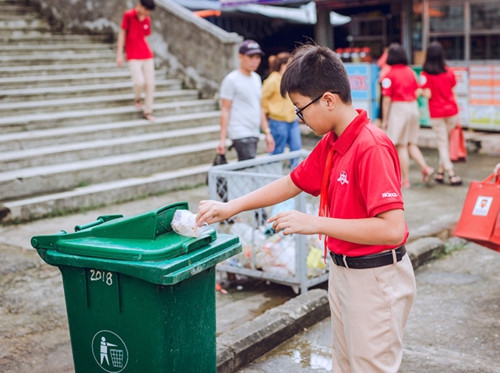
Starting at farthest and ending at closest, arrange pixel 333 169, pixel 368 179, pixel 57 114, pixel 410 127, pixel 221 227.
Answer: pixel 57 114 → pixel 410 127 → pixel 221 227 → pixel 333 169 → pixel 368 179

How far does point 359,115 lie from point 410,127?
654 cm

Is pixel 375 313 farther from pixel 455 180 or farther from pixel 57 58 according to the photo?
pixel 57 58

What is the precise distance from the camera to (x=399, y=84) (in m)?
8.80

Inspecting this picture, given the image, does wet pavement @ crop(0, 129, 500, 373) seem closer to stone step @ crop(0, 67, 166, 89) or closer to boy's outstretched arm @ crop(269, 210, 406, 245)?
boy's outstretched arm @ crop(269, 210, 406, 245)

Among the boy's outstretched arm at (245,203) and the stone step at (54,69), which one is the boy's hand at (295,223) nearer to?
the boy's outstretched arm at (245,203)

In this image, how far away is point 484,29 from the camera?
42.3 feet

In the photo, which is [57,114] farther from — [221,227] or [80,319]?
[80,319]

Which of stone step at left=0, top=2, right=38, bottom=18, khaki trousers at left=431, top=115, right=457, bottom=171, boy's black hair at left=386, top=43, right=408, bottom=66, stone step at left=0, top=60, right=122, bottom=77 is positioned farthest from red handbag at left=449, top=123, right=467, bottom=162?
stone step at left=0, top=2, right=38, bottom=18

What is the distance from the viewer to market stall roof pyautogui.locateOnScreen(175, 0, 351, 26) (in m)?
15.0

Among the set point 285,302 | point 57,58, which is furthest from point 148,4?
point 285,302

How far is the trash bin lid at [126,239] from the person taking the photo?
291 cm

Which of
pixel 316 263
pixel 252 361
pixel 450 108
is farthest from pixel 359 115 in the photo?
pixel 450 108

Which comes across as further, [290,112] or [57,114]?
[57,114]

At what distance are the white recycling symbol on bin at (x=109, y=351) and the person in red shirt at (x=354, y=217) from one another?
0.72 m
